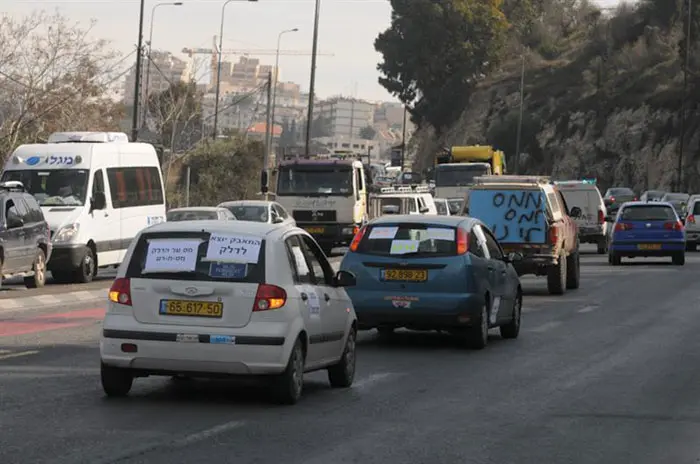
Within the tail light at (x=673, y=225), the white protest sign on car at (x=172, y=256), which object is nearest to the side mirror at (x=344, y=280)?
the white protest sign on car at (x=172, y=256)

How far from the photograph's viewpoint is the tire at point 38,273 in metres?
28.3

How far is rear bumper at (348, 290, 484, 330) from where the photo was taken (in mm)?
17672

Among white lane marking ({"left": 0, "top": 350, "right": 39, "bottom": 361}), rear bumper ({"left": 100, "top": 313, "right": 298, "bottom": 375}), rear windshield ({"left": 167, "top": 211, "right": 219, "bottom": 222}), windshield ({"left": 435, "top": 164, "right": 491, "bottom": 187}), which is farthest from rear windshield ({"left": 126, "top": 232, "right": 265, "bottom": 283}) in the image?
windshield ({"left": 435, "top": 164, "right": 491, "bottom": 187})

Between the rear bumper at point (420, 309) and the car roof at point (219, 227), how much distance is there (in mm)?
5341

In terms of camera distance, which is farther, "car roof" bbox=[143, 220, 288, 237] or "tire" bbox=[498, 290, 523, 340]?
"tire" bbox=[498, 290, 523, 340]

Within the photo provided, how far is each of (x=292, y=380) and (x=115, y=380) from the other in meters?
1.41

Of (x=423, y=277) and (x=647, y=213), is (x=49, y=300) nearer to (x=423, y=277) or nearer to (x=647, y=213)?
(x=423, y=277)

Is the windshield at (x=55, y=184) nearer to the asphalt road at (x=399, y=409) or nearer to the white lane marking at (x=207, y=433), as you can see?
the asphalt road at (x=399, y=409)

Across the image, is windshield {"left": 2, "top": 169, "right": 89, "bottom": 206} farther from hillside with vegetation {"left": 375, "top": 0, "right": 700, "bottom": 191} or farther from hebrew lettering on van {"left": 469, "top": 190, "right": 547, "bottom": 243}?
hillside with vegetation {"left": 375, "top": 0, "right": 700, "bottom": 191}

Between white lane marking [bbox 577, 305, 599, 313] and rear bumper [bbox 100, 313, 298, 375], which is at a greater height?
rear bumper [bbox 100, 313, 298, 375]

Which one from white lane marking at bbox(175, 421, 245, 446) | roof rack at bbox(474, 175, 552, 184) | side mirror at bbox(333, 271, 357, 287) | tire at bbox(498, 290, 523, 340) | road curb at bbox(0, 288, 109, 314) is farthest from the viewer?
roof rack at bbox(474, 175, 552, 184)

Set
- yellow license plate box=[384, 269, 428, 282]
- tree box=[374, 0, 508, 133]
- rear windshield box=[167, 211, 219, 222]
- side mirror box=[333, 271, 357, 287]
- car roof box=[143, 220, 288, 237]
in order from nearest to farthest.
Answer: car roof box=[143, 220, 288, 237] → side mirror box=[333, 271, 357, 287] → yellow license plate box=[384, 269, 428, 282] → rear windshield box=[167, 211, 219, 222] → tree box=[374, 0, 508, 133]

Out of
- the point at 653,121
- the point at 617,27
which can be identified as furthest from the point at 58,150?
the point at 617,27

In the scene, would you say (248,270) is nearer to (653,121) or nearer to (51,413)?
(51,413)
